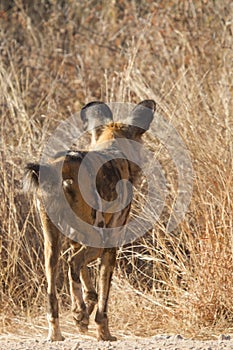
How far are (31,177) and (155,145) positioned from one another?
9.44 feet

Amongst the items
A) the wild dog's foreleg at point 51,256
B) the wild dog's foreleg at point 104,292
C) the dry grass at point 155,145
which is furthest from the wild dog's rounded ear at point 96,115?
the wild dog's foreleg at point 51,256

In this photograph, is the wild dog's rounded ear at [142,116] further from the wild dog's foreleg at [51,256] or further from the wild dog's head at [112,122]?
the wild dog's foreleg at [51,256]

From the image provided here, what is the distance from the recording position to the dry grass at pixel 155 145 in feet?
18.6

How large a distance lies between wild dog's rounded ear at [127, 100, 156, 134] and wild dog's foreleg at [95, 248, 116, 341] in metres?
1.31

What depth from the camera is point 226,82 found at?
738 cm

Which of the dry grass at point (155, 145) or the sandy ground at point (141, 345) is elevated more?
the dry grass at point (155, 145)

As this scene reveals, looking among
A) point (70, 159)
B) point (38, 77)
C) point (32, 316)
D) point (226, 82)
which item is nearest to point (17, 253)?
point (32, 316)

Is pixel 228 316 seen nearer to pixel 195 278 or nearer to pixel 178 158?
pixel 195 278

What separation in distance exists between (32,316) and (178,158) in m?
1.84

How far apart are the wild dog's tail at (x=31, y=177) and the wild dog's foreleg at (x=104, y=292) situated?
79 cm

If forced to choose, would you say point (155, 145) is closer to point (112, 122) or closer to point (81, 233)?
point (112, 122)

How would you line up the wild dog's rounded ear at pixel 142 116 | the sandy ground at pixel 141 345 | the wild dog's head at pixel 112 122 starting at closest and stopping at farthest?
the sandy ground at pixel 141 345 → the wild dog's head at pixel 112 122 → the wild dog's rounded ear at pixel 142 116

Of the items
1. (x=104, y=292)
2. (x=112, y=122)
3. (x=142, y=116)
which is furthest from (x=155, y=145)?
(x=104, y=292)

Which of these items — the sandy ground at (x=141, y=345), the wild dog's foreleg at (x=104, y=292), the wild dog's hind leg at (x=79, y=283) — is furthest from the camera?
the wild dog's foreleg at (x=104, y=292)
